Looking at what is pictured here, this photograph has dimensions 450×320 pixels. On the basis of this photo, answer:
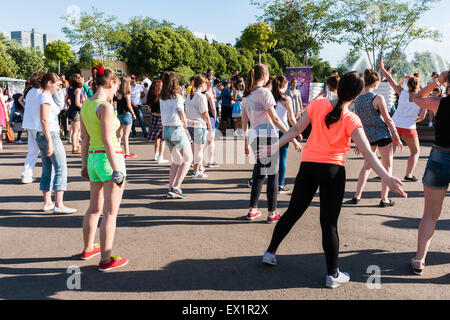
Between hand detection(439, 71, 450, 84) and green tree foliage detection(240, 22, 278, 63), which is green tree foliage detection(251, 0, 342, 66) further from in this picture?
hand detection(439, 71, 450, 84)

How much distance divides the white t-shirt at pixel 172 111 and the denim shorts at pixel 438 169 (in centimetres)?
404

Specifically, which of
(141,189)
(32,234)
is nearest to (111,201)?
(32,234)

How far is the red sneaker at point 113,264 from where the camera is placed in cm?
369

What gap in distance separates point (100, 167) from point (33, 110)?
110 inches

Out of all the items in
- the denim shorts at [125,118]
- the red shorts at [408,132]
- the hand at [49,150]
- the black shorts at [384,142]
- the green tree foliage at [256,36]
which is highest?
the green tree foliage at [256,36]

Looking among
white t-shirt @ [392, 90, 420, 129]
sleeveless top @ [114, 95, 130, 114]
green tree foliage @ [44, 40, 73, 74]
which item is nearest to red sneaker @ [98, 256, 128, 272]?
white t-shirt @ [392, 90, 420, 129]

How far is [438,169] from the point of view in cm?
346

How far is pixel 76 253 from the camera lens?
4148 millimetres

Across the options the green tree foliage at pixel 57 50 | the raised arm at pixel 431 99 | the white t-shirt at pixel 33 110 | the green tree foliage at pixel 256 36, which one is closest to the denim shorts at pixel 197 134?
the white t-shirt at pixel 33 110

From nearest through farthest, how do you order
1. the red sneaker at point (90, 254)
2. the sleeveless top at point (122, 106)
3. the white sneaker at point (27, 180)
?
the red sneaker at point (90, 254), the white sneaker at point (27, 180), the sleeveless top at point (122, 106)

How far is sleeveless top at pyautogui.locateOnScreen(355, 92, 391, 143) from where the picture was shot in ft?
18.6

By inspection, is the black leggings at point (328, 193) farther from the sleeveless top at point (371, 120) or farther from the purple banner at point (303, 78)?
the purple banner at point (303, 78)

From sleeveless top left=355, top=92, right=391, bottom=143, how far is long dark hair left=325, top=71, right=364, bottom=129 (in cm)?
270

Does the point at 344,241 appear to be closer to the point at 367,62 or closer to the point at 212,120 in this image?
the point at 212,120
